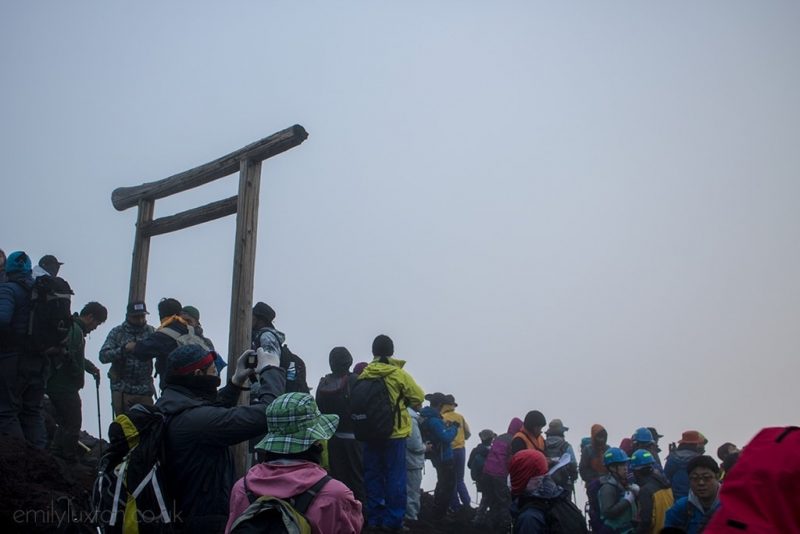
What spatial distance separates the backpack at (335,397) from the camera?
364 inches

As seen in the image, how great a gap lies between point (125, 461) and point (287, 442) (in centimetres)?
109

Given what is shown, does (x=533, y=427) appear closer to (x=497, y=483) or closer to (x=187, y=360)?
(x=497, y=483)

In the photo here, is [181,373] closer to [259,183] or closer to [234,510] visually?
[234,510]

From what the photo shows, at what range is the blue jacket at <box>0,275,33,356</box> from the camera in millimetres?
7812

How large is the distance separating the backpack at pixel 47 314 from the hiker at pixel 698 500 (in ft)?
22.5

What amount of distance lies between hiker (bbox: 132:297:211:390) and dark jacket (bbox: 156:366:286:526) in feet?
10.5

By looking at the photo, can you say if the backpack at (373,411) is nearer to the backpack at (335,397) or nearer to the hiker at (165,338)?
the backpack at (335,397)

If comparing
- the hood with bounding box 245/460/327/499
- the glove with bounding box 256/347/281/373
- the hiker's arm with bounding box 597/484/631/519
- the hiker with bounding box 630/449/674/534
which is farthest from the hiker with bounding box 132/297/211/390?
the hiker with bounding box 630/449/674/534

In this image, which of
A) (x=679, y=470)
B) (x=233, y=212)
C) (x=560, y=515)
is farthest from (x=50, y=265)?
(x=679, y=470)

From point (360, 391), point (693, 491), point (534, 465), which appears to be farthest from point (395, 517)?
point (534, 465)

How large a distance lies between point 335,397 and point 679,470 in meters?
4.98

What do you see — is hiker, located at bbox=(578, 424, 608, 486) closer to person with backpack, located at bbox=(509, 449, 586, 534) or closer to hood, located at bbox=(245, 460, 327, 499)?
person with backpack, located at bbox=(509, 449, 586, 534)

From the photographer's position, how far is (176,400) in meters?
4.69

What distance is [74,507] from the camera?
7.08m
